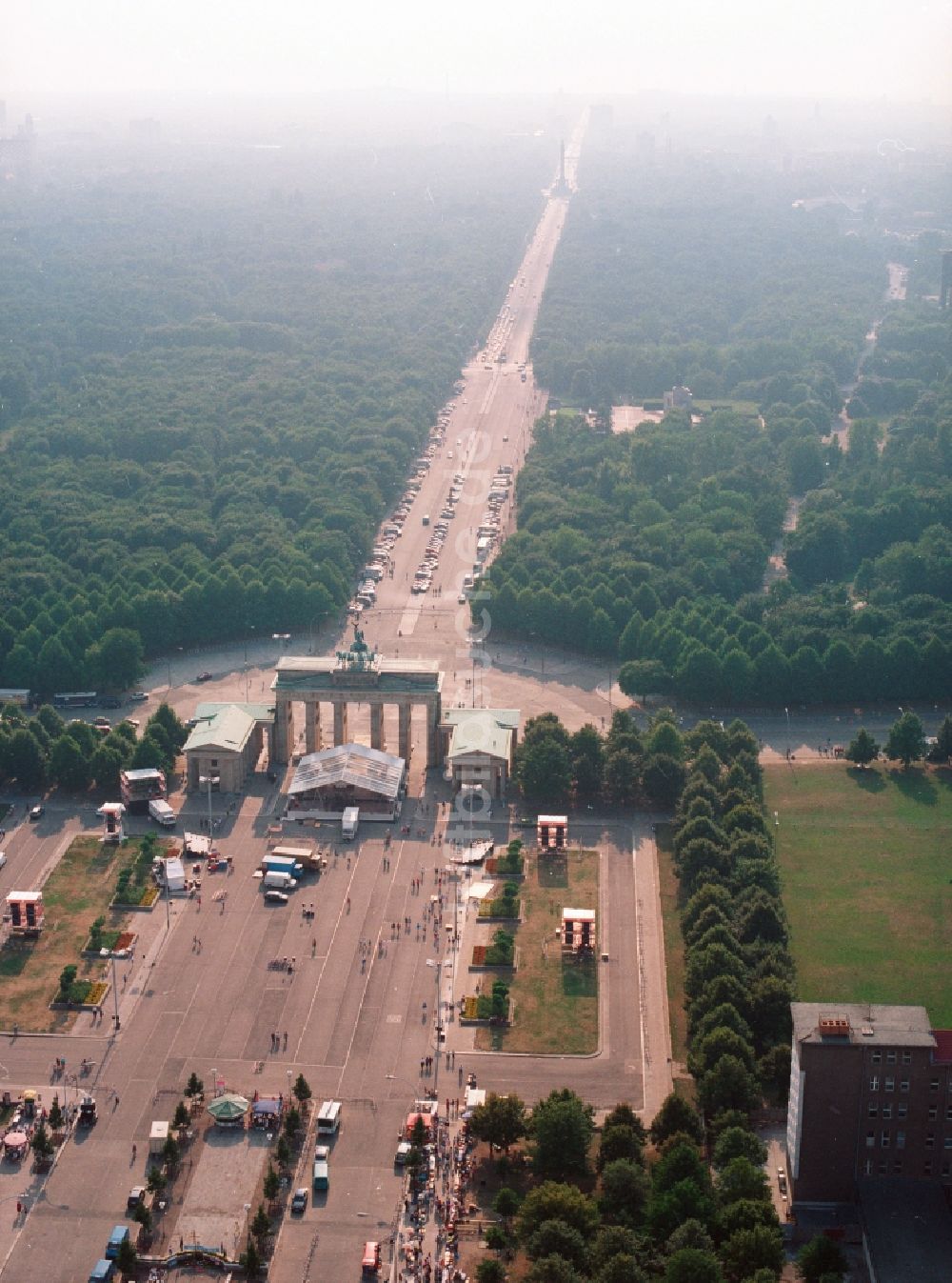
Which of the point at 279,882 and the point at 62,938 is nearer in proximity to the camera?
the point at 62,938

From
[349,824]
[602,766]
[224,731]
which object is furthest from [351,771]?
[602,766]

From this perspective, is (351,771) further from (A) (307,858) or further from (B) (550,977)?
(B) (550,977)

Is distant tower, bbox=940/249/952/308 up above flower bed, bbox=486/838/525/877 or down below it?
above

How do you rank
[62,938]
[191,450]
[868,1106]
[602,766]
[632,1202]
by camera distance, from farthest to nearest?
[191,450] → [602,766] → [62,938] → [868,1106] → [632,1202]

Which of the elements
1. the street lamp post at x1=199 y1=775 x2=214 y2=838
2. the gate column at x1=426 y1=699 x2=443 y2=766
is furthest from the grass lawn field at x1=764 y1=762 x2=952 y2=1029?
the street lamp post at x1=199 y1=775 x2=214 y2=838

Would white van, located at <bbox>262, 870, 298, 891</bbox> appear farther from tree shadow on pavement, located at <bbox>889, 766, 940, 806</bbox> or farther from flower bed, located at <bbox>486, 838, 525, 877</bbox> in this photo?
tree shadow on pavement, located at <bbox>889, 766, 940, 806</bbox>
